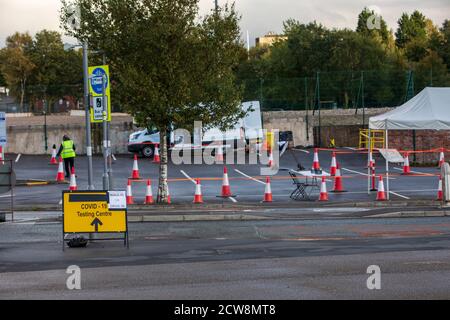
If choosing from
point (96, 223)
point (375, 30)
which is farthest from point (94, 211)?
point (375, 30)

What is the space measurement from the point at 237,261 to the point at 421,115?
1800 centimetres

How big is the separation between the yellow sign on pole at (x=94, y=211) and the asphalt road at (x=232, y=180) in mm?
9685

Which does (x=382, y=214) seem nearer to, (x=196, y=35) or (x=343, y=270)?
(x=196, y=35)

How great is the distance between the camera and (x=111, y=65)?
2536cm

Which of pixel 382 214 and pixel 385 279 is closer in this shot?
pixel 385 279

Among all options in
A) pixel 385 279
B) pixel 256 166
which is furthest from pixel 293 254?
pixel 256 166

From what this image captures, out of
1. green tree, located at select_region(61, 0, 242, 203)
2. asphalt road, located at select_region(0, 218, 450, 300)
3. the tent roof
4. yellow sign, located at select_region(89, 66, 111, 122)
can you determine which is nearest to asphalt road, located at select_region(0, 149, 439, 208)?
the tent roof

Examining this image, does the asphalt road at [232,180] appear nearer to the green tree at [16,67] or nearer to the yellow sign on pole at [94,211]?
the yellow sign on pole at [94,211]

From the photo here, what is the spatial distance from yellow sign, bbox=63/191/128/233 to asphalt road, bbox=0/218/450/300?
1.40 ft

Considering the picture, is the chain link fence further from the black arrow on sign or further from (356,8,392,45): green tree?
the black arrow on sign

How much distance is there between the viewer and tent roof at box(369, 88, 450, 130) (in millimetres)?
28875

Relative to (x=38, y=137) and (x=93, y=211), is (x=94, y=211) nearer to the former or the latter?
(x=93, y=211)

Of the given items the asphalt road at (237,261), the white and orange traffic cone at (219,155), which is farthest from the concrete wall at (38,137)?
the asphalt road at (237,261)
